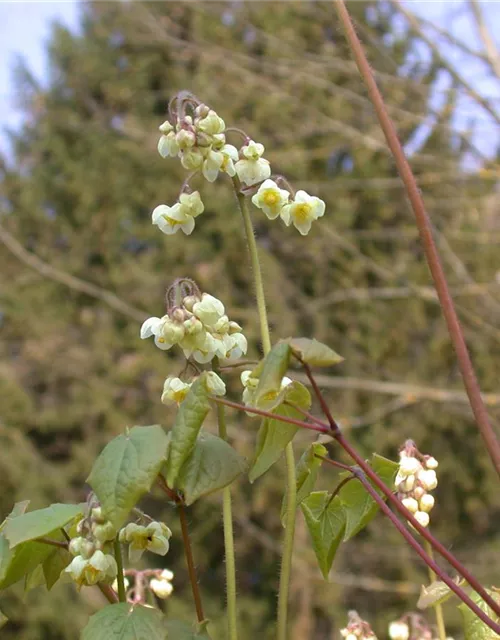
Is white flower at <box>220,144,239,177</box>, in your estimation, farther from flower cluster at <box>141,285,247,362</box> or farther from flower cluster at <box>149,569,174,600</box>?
flower cluster at <box>149,569,174,600</box>

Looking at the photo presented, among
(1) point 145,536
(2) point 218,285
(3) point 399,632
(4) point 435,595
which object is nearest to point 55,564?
(1) point 145,536

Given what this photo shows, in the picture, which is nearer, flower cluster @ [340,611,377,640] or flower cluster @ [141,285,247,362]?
flower cluster @ [141,285,247,362]

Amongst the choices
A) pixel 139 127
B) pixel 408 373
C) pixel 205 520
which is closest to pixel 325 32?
pixel 139 127

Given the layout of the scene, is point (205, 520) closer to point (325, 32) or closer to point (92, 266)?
point (92, 266)

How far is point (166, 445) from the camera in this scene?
20.4 inches

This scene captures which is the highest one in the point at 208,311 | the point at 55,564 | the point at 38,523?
the point at 208,311

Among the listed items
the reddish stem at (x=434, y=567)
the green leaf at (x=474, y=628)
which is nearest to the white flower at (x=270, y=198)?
the reddish stem at (x=434, y=567)

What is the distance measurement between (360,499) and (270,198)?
253mm

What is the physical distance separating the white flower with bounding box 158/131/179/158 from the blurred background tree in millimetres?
4863

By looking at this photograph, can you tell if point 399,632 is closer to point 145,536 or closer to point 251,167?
point 145,536

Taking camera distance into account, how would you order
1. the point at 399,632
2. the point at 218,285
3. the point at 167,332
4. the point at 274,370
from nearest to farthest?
the point at 274,370, the point at 167,332, the point at 399,632, the point at 218,285

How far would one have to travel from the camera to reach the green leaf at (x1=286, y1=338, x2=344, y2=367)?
0.48m

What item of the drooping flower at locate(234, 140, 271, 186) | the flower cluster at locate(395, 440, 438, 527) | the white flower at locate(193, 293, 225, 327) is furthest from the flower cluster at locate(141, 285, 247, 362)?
the flower cluster at locate(395, 440, 438, 527)

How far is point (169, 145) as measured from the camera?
624 mm
